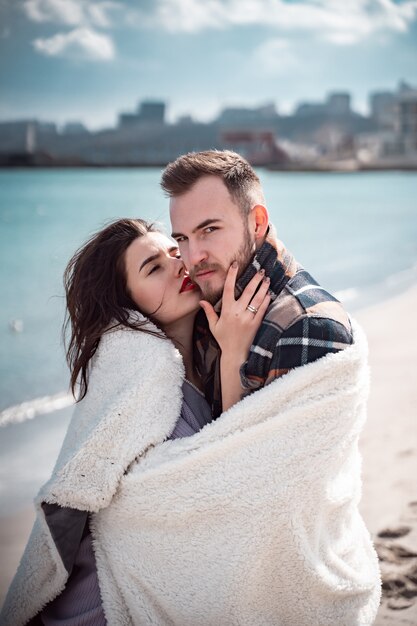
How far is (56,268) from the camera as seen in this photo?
14.5 m

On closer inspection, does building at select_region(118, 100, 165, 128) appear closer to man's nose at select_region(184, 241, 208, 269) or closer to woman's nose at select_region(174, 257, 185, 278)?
woman's nose at select_region(174, 257, 185, 278)

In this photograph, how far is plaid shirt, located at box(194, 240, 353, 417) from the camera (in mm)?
2000

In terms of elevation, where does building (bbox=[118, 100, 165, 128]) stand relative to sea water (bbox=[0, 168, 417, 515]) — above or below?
above

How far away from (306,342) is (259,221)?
53cm

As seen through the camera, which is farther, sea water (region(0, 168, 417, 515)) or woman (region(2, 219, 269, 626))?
sea water (region(0, 168, 417, 515))

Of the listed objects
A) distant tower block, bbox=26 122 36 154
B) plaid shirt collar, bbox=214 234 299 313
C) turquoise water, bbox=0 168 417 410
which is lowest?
turquoise water, bbox=0 168 417 410

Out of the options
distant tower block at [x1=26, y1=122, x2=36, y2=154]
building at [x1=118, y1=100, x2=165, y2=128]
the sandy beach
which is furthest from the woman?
building at [x1=118, y1=100, x2=165, y2=128]

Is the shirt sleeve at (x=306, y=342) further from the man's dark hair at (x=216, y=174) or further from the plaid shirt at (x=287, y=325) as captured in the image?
the man's dark hair at (x=216, y=174)

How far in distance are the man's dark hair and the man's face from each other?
0.02 meters

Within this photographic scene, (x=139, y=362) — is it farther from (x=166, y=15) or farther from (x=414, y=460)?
(x=166, y=15)

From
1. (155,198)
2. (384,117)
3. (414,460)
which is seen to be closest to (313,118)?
(384,117)

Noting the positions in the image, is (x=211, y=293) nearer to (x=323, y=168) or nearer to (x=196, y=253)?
(x=196, y=253)

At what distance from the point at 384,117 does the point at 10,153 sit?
157 feet

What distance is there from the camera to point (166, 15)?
303 ft
